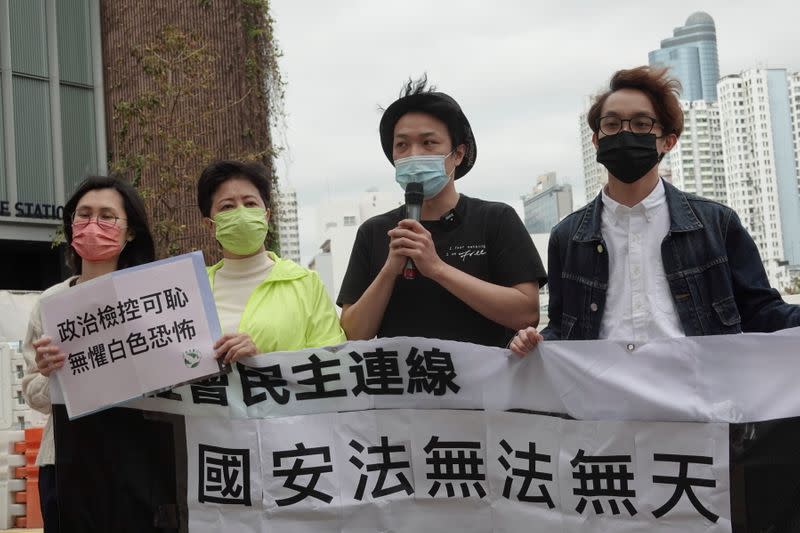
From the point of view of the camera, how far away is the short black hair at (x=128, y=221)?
3782 millimetres

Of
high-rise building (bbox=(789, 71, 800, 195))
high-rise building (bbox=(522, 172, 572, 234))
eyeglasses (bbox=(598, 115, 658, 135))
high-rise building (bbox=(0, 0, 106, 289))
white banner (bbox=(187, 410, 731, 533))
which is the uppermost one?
high-rise building (bbox=(789, 71, 800, 195))

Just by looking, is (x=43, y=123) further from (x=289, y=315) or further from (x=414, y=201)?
(x=414, y=201)

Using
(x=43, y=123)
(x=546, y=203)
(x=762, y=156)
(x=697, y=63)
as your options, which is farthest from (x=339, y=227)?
(x=697, y=63)

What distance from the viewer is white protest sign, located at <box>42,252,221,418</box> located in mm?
3469

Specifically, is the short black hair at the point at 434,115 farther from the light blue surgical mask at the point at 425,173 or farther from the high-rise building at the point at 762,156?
the high-rise building at the point at 762,156

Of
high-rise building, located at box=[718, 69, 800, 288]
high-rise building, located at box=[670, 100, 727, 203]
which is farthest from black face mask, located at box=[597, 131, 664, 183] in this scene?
high-rise building, located at box=[718, 69, 800, 288]

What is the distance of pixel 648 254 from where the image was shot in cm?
343

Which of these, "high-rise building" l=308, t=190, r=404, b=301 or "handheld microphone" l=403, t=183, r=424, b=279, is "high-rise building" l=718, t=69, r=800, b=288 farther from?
"handheld microphone" l=403, t=183, r=424, b=279

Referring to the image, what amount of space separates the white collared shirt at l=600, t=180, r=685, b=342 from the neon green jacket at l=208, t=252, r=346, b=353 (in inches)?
38.5

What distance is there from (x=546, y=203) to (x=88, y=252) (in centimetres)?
10017

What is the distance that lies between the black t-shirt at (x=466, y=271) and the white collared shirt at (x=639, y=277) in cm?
26

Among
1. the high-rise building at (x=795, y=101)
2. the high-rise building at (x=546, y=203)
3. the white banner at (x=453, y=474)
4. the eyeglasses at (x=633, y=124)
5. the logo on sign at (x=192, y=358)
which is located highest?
the high-rise building at (x=795, y=101)

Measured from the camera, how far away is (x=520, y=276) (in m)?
3.49

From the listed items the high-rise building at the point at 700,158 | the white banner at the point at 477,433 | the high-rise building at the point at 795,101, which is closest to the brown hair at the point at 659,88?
the white banner at the point at 477,433
